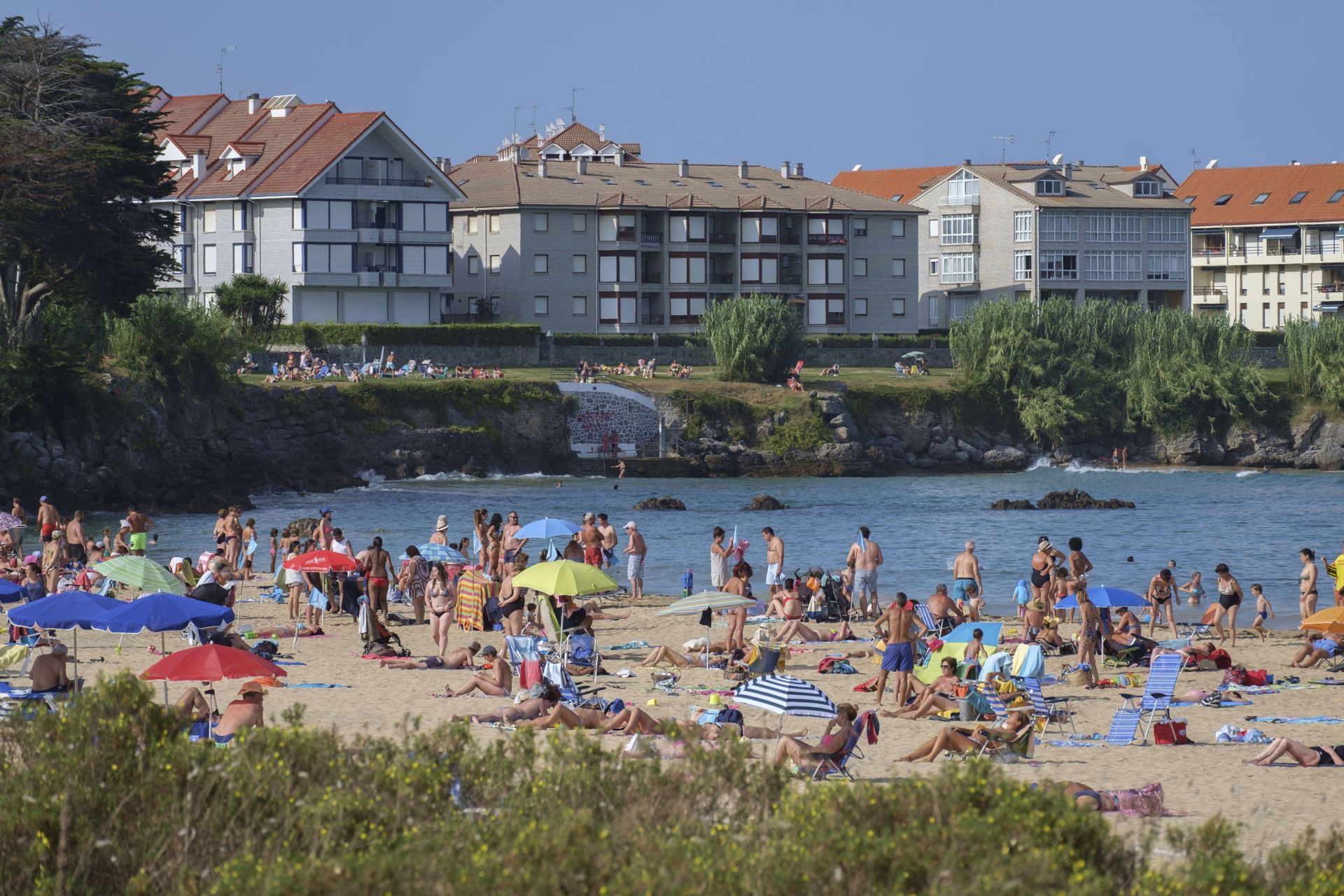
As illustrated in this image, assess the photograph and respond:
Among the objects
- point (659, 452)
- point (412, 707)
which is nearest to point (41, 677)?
point (412, 707)

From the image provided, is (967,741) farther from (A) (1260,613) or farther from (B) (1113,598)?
(A) (1260,613)

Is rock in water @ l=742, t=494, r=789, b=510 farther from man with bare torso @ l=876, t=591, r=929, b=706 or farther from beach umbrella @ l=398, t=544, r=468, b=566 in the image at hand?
man with bare torso @ l=876, t=591, r=929, b=706

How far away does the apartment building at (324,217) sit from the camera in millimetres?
69250

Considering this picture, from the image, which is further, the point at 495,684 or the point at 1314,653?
the point at 1314,653

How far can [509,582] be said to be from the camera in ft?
69.9

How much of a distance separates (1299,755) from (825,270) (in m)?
68.4

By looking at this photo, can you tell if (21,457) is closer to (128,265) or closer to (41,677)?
(128,265)

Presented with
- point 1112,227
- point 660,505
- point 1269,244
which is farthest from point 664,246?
point 1269,244

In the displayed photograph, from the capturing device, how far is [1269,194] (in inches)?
3871

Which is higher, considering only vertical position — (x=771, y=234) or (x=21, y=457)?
(x=771, y=234)

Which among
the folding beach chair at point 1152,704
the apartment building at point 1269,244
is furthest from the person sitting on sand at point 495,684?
the apartment building at point 1269,244

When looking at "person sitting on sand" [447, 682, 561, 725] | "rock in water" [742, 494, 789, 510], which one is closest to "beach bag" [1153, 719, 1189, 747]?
"person sitting on sand" [447, 682, 561, 725]

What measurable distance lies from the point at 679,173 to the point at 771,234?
6.46 m

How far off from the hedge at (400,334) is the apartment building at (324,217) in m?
2.73
